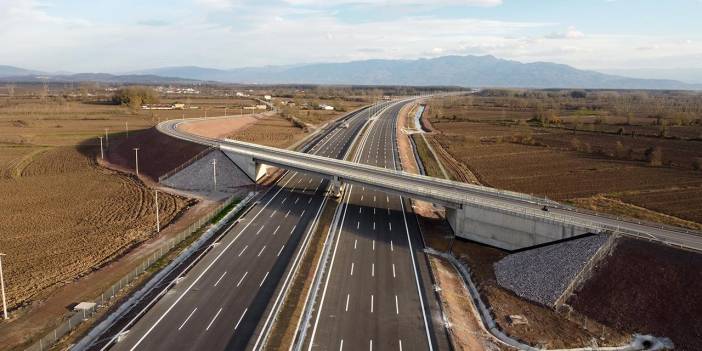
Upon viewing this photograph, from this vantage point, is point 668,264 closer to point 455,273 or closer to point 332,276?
point 455,273

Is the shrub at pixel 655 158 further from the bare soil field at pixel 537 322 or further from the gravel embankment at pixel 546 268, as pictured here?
the bare soil field at pixel 537 322

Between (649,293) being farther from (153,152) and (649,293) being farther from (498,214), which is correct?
(153,152)

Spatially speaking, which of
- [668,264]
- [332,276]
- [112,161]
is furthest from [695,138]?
[112,161]

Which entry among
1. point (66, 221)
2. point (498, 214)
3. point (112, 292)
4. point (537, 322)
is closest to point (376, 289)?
point (537, 322)

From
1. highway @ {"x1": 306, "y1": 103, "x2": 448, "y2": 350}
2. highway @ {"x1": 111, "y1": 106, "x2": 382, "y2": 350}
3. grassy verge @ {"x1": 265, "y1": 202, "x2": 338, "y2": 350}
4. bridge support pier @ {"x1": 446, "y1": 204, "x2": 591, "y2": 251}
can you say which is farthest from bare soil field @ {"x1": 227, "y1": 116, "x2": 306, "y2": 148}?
bridge support pier @ {"x1": 446, "y1": 204, "x2": 591, "y2": 251}

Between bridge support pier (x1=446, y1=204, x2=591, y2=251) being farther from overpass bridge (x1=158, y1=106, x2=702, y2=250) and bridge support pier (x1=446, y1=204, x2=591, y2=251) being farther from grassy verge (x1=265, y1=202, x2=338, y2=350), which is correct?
grassy verge (x1=265, y1=202, x2=338, y2=350)

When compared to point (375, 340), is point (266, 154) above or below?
above
